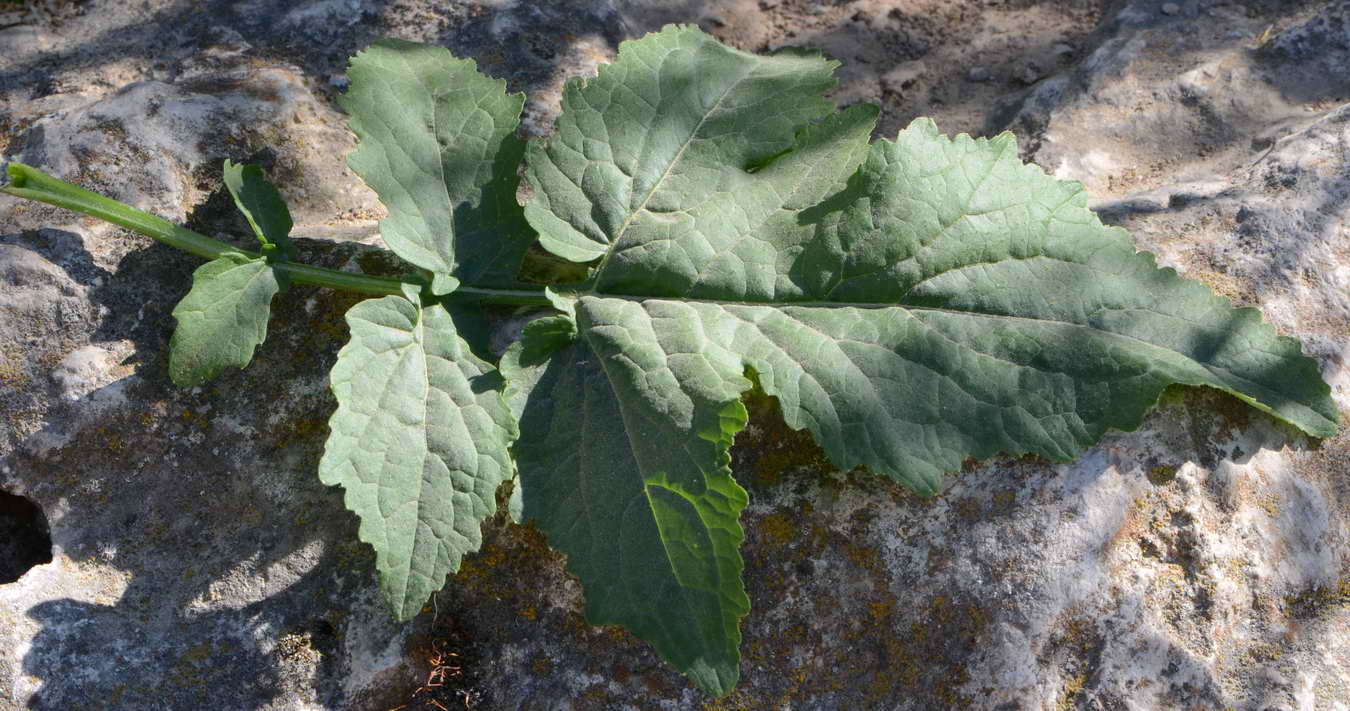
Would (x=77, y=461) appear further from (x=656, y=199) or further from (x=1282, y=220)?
(x=1282, y=220)

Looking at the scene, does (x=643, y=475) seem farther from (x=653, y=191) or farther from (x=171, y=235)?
(x=171, y=235)

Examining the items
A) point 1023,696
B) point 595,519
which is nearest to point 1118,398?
point 1023,696

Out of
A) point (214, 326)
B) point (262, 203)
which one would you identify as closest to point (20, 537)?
point (214, 326)

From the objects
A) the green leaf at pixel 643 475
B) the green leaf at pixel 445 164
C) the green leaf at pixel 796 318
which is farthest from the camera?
the green leaf at pixel 445 164

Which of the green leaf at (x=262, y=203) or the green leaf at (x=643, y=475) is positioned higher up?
the green leaf at (x=262, y=203)

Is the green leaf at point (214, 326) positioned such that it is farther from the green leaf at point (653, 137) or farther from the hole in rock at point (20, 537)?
the green leaf at point (653, 137)

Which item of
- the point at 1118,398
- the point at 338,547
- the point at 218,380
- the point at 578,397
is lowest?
the point at 338,547

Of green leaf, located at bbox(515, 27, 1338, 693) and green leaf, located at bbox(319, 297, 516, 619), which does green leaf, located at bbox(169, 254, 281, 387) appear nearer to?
green leaf, located at bbox(319, 297, 516, 619)

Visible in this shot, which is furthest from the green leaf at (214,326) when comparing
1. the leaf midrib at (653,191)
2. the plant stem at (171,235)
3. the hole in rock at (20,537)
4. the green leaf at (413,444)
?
the leaf midrib at (653,191)
